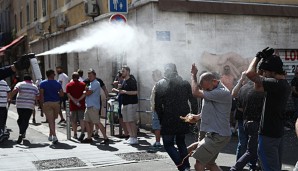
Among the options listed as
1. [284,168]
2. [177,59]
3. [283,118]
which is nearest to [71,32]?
[177,59]

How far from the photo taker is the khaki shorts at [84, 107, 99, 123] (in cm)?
988

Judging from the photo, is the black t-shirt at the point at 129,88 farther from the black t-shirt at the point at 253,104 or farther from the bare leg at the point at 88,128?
the black t-shirt at the point at 253,104

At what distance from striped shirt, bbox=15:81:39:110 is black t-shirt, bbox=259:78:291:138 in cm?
686

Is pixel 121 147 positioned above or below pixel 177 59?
below

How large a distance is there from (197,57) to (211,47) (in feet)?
1.91

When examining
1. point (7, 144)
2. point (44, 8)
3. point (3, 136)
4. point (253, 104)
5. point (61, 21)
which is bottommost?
point (7, 144)

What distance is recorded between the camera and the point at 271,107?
4977 millimetres

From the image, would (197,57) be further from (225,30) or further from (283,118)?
(283,118)

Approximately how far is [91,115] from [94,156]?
1697 millimetres

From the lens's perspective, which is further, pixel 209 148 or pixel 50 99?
pixel 50 99

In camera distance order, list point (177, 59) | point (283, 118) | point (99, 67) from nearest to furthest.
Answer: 1. point (283, 118)
2. point (177, 59)
3. point (99, 67)

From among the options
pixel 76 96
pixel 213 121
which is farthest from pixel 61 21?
pixel 213 121

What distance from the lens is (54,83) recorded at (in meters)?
10.3

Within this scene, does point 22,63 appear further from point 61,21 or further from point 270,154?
point 61,21
